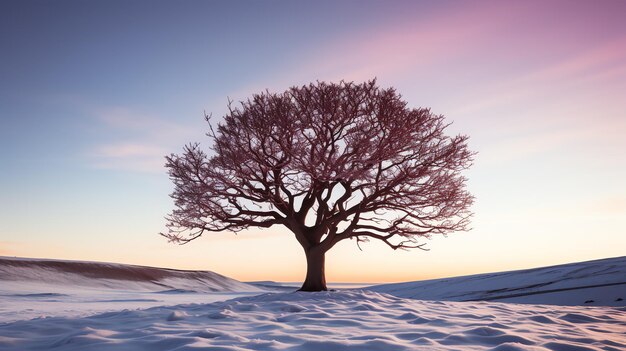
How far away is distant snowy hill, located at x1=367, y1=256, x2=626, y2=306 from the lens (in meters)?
13.1

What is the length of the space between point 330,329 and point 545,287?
33.5ft

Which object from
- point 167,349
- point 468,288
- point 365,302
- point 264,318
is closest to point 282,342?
point 167,349

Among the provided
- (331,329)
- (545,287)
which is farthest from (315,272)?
(331,329)

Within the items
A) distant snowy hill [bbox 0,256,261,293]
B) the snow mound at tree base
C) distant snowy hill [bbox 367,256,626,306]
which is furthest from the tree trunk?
distant snowy hill [bbox 0,256,261,293]

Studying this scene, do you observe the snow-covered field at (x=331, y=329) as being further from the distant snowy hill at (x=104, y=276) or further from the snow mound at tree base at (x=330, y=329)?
the distant snowy hill at (x=104, y=276)

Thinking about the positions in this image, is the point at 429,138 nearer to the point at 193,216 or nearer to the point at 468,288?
the point at 468,288

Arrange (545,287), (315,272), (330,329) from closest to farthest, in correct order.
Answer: (330,329) < (545,287) < (315,272)

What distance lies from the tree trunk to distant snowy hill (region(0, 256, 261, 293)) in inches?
477

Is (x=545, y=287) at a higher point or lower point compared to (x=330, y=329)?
higher

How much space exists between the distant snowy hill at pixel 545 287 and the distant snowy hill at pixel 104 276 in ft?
45.9

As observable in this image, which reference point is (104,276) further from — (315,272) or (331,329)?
(331,329)

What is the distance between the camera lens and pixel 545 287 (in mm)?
14930

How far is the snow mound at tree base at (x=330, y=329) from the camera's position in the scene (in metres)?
A: 5.88

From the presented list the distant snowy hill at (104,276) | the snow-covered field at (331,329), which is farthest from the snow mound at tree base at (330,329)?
the distant snowy hill at (104,276)
